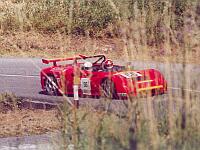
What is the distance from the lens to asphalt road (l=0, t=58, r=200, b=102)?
3.96 meters

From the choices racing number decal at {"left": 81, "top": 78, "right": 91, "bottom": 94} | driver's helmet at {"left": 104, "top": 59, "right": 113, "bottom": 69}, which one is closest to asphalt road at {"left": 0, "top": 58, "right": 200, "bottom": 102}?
driver's helmet at {"left": 104, "top": 59, "right": 113, "bottom": 69}

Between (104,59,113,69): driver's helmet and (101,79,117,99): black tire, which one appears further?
(104,59,113,69): driver's helmet

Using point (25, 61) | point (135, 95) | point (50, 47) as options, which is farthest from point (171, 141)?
point (50, 47)

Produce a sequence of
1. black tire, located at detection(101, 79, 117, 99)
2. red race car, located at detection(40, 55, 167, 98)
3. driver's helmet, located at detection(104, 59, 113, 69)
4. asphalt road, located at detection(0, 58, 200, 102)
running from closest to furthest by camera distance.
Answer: asphalt road, located at detection(0, 58, 200, 102) → black tire, located at detection(101, 79, 117, 99) → red race car, located at detection(40, 55, 167, 98) → driver's helmet, located at detection(104, 59, 113, 69)

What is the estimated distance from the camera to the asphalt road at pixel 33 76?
396 cm

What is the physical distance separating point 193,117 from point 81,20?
16.1m

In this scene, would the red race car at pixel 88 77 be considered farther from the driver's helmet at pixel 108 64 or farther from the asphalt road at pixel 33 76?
the asphalt road at pixel 33 76

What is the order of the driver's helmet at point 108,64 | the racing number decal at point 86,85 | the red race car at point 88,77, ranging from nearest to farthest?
the red race car at point 88,77 → the racing number decal at point 86,85 → the driver's helmet at point 108,64

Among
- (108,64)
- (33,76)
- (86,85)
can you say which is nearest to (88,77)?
(86,85)

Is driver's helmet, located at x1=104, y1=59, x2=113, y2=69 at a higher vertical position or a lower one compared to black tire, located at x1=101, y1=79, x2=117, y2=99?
lower

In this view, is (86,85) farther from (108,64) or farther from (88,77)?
(108,64)

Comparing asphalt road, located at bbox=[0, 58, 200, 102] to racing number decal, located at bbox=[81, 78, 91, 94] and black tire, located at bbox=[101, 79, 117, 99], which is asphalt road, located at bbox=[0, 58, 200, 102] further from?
racing number decal, located at bbox=[81, 78, 91, 94]

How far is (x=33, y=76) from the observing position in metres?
13.7


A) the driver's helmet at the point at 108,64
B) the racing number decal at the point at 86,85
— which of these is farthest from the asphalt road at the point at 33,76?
the racing number decal at the point at 86,85
